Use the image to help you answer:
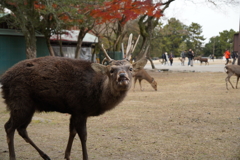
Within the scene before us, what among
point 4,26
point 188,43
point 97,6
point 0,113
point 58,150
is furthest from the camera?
point 188,43

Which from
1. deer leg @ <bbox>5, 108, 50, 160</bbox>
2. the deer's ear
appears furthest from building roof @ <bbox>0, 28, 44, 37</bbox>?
the deer's ear

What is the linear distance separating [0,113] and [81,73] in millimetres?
4665

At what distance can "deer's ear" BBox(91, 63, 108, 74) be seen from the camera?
4.61 m

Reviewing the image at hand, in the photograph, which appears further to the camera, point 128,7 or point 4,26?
point 4,26

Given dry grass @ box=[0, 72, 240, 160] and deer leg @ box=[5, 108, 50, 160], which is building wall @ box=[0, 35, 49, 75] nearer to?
dry grass @ box=[0, 72, 240, 160]

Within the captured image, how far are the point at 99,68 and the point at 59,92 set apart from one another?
691 millimetres

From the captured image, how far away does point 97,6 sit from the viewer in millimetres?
15945

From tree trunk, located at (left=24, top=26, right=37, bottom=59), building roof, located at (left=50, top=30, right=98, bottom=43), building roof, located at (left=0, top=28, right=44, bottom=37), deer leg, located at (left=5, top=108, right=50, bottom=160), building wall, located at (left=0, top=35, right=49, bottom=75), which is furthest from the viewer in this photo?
building roof, located at (left=50, top=30, right=98, bottom=43)

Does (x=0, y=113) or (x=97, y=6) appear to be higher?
(x=97, y=6)

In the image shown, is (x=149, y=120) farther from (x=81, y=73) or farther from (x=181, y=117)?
(x=81, y=73)

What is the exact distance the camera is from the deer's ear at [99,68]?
15.1 ft

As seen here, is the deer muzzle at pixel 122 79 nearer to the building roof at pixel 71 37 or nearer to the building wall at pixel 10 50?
the building wall at pixel 10 50

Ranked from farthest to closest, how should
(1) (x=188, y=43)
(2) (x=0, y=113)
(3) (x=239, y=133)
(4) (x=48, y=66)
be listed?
(1) (x=188, y=43), (2) (x=0, y=113), (3) (x=239, y=133), (4) (x=48, y=66)

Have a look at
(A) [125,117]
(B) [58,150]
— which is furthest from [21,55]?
(B) [58,150]
